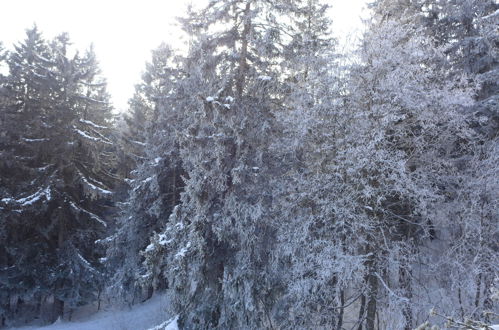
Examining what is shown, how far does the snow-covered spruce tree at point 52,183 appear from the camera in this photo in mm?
17703

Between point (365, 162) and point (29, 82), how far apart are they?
18450 millimetres

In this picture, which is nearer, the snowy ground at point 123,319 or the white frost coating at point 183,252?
the white frost coating at point 183,252

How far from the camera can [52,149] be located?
18.5m

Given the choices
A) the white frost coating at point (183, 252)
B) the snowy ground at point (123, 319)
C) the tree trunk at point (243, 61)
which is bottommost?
the snowy ground at point (123, 319)

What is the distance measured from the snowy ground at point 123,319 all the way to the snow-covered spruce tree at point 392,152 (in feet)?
32.2

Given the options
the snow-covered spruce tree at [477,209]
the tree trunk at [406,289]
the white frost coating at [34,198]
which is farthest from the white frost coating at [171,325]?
the white frost coating at [34,198]

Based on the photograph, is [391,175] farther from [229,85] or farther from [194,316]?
[194,316]

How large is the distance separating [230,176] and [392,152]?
4639 mm

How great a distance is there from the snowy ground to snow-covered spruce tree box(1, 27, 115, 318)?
1.08 metres

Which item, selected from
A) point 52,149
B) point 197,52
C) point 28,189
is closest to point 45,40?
point 52,149

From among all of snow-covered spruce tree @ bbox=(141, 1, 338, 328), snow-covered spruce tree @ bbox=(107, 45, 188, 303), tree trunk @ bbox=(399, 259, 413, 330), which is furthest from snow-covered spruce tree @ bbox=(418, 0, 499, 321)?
snow-covered spruce tree @ bbox=(107, 45, 188, 303)

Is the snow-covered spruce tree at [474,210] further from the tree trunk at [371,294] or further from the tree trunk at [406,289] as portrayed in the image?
the tree trunk at [371,294]

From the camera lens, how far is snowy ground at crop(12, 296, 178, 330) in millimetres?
16175

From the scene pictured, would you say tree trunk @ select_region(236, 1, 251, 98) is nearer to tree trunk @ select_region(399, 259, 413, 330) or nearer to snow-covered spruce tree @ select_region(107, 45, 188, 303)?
snow-covered spruce tree @ select_region(107, 45, 188, 303)
